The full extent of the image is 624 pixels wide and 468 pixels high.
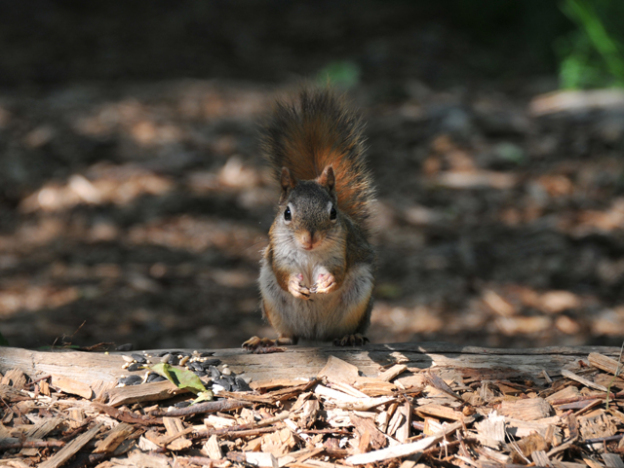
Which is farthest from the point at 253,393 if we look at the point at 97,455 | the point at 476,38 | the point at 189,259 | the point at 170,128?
the point at 476,38

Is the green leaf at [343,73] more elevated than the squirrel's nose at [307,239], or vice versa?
the green leaf at [343,73]

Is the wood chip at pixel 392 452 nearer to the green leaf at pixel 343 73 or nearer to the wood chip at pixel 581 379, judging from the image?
the wood chip at pixel 581 379

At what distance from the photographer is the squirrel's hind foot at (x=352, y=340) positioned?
6.53ft

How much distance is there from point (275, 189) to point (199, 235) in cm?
133

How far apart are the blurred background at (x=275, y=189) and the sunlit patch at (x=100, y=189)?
1 cm

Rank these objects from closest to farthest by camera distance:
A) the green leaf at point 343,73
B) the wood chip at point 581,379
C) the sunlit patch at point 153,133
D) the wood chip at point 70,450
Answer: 1. the wood chip at point 70,450
2. the wood chip at point 581,379
3. the sunlit patch at point 153,133
4. the green leaf at point 343,73

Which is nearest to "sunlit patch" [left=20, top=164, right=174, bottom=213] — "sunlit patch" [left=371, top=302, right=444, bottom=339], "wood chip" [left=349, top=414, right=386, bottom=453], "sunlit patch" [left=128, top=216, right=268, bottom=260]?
"sunlit patch" [left=128, top=216, right=268, bottom=260]

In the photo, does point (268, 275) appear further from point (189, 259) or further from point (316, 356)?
point (189, 259)

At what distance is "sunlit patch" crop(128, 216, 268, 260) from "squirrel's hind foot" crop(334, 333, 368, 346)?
4.71ft

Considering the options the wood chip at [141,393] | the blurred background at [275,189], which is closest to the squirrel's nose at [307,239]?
the wood chip at [141,393]

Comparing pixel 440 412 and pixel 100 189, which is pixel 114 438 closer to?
pixel 440 412

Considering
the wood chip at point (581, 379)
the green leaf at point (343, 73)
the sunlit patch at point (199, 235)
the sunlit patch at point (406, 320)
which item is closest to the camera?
the wood chip at point (581, 379)

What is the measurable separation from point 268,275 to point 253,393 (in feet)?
1.64

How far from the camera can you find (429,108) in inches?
177
